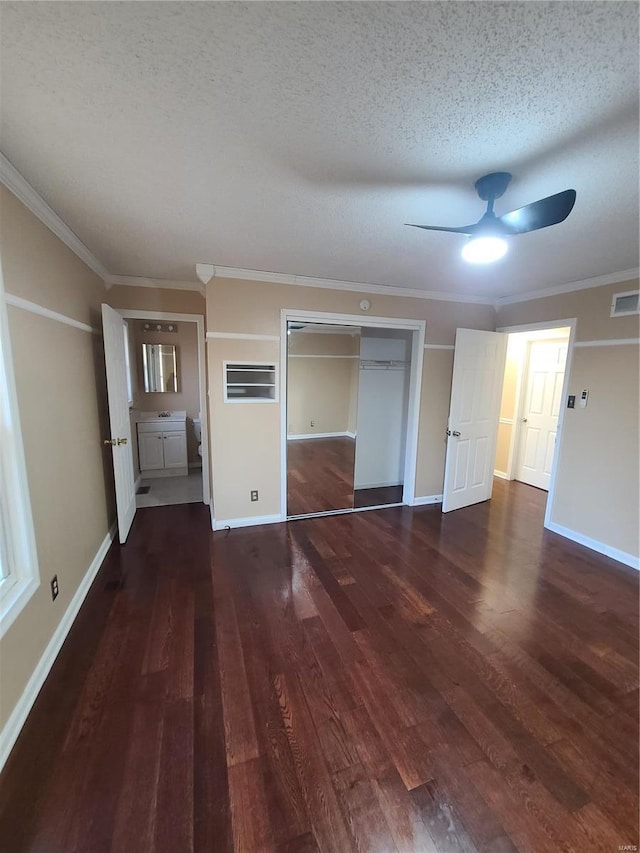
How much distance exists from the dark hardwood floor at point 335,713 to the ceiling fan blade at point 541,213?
228 centimetres

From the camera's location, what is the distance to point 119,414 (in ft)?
10.6

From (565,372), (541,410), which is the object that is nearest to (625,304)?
(565,372)

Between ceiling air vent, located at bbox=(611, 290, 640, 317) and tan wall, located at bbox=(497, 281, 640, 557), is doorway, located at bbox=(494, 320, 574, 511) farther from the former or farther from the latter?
ceiling air vent, located at bbox=(611, 290, 640, 317)

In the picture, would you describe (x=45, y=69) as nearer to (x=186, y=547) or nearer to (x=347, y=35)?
(x=347, y=35)

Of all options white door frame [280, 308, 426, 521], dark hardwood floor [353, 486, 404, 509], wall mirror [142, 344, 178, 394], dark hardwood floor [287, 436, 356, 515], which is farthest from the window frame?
wall mirror [142, 344, 178, 394]

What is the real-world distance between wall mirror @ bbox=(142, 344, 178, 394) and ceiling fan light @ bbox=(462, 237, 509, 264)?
436cm

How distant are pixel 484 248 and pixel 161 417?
4409mm

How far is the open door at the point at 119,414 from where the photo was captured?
116 inches

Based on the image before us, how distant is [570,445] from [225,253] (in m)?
3.67

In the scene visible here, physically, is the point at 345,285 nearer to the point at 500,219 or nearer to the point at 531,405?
the point at 500,219

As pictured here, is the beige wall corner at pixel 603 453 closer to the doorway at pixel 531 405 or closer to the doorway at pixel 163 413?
the doorway at pixel 531 405

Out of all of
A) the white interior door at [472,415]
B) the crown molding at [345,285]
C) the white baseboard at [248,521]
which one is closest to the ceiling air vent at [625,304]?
the white interior door at [472,415]

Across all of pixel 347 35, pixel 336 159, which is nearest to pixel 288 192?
pixel 336 159

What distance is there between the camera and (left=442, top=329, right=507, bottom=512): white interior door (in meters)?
3.88
